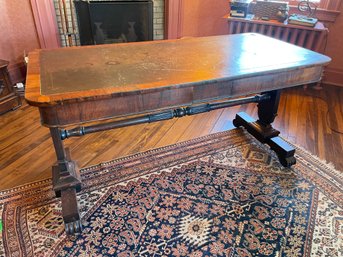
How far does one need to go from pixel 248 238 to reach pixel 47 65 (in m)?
1.39

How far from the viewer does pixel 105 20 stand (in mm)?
3135

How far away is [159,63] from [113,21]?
6.43 ft

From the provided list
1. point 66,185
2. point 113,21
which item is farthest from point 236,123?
point 113,21

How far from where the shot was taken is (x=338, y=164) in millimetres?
2027

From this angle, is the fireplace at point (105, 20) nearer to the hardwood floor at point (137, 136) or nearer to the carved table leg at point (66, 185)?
the hardwood floor at point (137, 136)

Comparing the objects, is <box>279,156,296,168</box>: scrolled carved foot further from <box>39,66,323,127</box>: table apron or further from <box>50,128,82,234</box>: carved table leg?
<box>50,128,82,234</box>: carved table leg

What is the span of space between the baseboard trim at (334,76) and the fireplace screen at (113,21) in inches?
85.4

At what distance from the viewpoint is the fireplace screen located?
304 cm

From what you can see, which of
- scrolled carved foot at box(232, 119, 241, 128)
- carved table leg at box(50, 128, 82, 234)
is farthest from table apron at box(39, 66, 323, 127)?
scrolled carved foot at box(232, 119, 241, 128)

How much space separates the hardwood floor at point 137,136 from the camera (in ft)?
6.49

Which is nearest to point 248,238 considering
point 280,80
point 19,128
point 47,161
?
point 280,80

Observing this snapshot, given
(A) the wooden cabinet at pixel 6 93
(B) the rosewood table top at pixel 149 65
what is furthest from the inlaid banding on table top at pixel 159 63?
(A) the wooden cabinet at pixel 6 93

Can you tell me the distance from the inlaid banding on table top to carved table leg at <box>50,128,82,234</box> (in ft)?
1.10

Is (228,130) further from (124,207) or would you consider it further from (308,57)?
(124,207)
